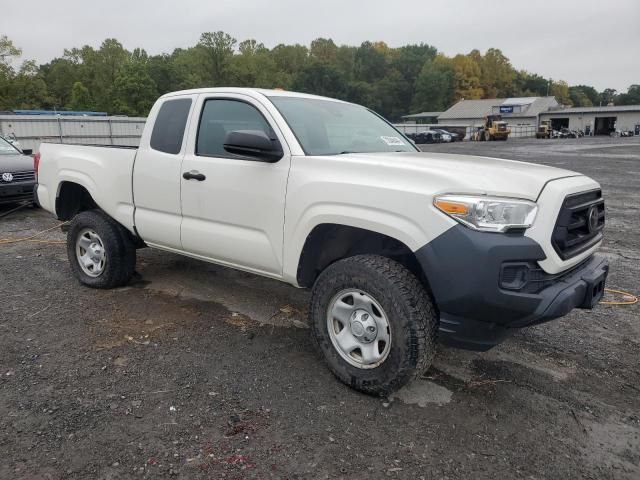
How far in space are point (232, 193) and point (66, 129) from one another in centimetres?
1900

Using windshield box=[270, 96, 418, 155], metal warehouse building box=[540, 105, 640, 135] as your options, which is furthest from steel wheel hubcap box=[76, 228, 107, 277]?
metal warehouse building box=[540, 105, 640, 135]

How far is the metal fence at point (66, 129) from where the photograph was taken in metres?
18.7

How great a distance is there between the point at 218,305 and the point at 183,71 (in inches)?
3135

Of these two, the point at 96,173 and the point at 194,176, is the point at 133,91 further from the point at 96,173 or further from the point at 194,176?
the point at 194,176

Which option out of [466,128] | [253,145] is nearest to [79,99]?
[466,128]

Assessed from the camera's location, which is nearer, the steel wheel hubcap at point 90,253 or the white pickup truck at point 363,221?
the white pickup truck at point 363,221

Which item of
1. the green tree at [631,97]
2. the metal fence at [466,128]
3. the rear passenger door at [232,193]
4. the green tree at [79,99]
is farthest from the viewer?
the green tree at [631,97]

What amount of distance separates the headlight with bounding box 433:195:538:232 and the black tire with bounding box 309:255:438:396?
0.51 meters

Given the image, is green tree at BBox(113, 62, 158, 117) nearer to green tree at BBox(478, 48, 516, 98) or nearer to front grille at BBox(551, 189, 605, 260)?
front grille at BBox(551, 189, 605, 260)

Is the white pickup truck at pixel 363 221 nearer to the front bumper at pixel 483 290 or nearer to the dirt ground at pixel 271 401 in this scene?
the front bumper at pixel 483 290

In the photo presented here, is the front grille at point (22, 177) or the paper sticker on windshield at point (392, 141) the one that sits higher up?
the paper sticker on windshield at point (392, 141)

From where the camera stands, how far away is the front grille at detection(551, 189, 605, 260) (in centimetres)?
293

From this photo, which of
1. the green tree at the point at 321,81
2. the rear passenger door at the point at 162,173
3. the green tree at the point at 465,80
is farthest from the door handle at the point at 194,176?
the green tree at the point at 465,80

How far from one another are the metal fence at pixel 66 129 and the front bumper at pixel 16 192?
25.3ft
